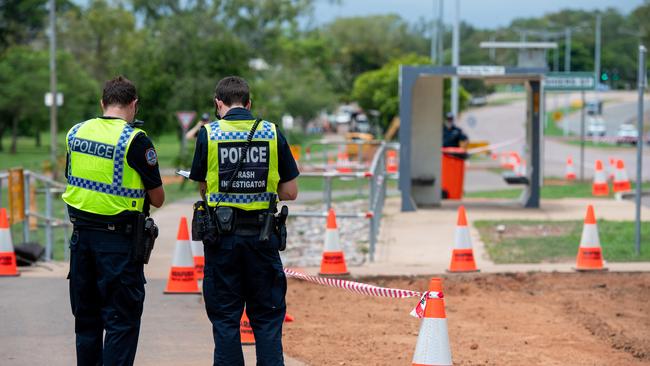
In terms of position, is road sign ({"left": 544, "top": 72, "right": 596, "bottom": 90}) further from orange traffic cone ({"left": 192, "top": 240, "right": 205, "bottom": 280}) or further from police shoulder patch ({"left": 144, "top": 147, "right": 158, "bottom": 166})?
police shoulder patch ({"left": 144, "top": 147, "right": 158, "bottom": 166})

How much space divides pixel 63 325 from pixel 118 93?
3.48 metres

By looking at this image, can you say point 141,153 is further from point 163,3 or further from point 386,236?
point 163,3

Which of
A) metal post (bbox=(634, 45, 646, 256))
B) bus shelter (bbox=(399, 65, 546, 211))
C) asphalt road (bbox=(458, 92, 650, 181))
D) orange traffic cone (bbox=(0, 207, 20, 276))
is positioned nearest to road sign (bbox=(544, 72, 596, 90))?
bus shelter (bbox=(399, 65, 546, 211))

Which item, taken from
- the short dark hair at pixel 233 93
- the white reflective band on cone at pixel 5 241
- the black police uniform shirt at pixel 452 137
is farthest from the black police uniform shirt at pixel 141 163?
the black police uniform shirt at pixel 452 137

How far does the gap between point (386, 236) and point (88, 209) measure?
432 inches

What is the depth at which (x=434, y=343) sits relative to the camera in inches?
249

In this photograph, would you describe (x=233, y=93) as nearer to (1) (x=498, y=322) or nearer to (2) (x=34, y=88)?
(1) (x=498, y=322)

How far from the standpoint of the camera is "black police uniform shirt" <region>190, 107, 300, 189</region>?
249 inches

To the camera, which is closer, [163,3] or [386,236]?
[386,236]

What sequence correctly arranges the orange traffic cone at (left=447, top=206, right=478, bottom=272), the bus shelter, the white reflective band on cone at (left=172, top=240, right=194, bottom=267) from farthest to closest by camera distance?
1. the bus shelter
2. the orange traffic cone at (left=447, top=206, right=478, bottom=272)
3. the white reflective band on cone at (left=172, top=240, right=194, bottom=267)

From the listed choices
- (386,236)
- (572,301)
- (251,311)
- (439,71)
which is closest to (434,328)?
(251,311)

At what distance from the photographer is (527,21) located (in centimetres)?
18438

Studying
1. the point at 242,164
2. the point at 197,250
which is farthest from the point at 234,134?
the point at 197,250

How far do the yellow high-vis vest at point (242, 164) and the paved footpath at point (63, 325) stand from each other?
6.08 ft
